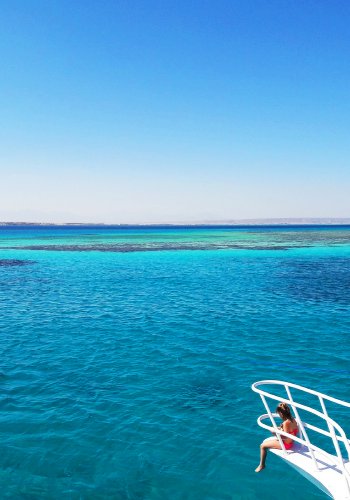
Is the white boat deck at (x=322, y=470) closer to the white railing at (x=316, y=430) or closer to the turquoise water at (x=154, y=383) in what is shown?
the white railing at (x=316, y=430)

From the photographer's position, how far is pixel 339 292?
120ft

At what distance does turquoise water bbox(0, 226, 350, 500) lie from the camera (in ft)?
35.8

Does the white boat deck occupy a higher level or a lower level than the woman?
lower

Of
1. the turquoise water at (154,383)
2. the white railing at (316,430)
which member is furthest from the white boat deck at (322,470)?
the turquoise water at (154,383)

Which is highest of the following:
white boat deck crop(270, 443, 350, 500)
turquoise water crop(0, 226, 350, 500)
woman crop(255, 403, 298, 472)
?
woman crop(255, 403, 298, 472)

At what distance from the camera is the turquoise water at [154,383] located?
10914mm

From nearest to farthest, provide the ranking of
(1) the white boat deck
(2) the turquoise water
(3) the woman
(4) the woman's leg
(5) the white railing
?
(5) the white railing < (1) the white boat deck < (3) the woman < (4) the woman's leg < (2) the turquoise water

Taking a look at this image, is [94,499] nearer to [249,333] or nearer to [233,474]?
[233,474]

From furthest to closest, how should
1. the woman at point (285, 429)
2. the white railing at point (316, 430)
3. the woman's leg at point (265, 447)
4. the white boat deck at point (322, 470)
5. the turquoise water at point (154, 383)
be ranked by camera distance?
1. the turquoise water at point (154, 383)
2. the woman's leg at point (265, 447)
3. the woman at point (285, 429)
4. the white boat deck at point (322, 470)
5. the white railing at point (316, 430)

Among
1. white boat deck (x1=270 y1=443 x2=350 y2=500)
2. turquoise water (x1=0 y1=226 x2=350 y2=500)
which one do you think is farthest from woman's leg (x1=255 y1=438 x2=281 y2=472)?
turquoise water (x1=0 y1=226 x2=350 y2=500)

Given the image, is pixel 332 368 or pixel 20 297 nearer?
pixel 332 368

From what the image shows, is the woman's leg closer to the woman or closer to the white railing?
the woman

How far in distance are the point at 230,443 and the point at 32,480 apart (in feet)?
20.1

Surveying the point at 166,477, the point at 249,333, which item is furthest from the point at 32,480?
the point at 249,333
